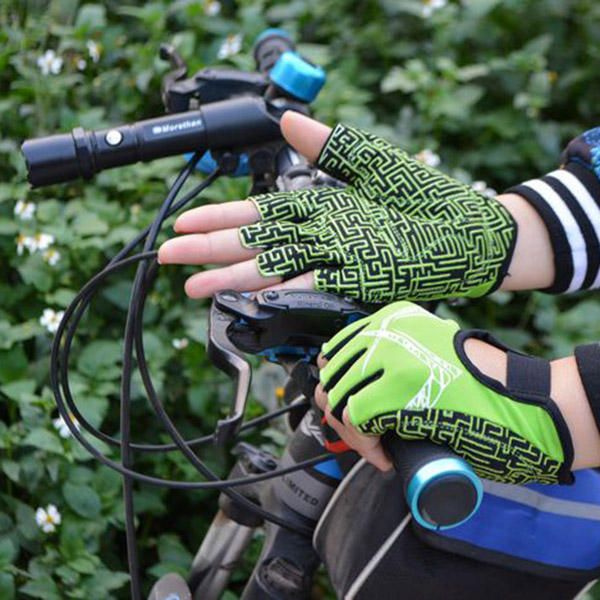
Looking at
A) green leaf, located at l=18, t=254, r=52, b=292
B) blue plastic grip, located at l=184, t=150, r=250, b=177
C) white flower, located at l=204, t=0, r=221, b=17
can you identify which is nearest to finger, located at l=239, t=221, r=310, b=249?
blue plastic grip, located at l=184, t=150, r=250, b=177

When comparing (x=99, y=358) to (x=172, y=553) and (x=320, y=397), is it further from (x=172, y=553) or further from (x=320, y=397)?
(x=320, y=397)

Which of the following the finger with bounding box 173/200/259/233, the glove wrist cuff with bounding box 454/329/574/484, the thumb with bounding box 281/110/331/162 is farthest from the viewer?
the thumb with bounding box 281/110/331/162

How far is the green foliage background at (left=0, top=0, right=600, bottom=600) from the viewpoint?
1945 mm

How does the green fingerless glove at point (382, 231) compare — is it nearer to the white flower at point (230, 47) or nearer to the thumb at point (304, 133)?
the thumb at point (304, 133)

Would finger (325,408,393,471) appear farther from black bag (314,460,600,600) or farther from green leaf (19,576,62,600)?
green leaf (19,576,62,600)

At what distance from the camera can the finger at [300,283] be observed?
3.49 ft

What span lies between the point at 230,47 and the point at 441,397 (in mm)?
1958

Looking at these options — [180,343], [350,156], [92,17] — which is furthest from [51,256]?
[350,156]

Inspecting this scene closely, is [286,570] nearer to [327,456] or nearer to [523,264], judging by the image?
[327,456]

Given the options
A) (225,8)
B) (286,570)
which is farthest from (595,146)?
(225,8)

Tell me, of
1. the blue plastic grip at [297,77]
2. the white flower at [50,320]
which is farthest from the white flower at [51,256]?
the blue plastic grip at [297,77]

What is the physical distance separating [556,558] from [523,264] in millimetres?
392

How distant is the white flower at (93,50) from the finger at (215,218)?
1.69 metres

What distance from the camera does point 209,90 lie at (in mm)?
1378
